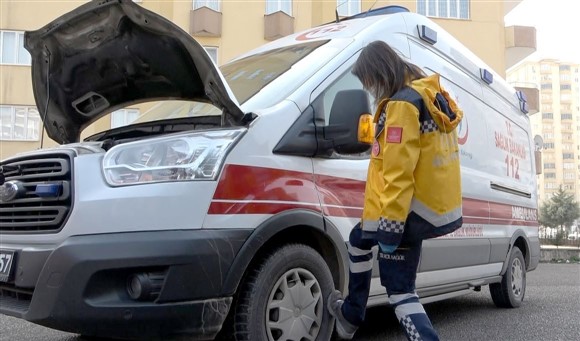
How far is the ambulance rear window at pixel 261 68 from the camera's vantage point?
12.0 ft

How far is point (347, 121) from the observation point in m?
3.33

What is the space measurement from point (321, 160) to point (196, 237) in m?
1.01

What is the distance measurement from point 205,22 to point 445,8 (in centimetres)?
921

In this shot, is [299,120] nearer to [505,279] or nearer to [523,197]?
[505,279]

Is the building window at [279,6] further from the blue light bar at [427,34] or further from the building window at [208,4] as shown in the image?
the blue light bar at [427,34]

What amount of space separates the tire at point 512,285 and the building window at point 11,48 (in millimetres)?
19016

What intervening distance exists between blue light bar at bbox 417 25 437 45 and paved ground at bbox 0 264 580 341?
2.44 metres

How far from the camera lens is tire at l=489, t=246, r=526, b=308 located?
21.5 feet

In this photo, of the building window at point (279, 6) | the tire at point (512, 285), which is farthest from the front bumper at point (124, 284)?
the building window at point (279, 6)

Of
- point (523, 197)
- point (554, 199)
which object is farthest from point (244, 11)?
point (554, 199)

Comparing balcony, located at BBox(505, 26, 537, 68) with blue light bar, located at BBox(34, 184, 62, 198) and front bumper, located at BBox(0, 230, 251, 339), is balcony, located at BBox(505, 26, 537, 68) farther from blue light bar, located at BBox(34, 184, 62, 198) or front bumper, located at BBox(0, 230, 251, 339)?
blue light bar, located at BBox(34, 184, 62, 198)

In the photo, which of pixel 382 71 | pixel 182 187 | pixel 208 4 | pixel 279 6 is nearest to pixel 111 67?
pixel 182 187

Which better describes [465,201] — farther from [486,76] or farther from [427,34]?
[486,76]

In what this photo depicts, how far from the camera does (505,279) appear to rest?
21.4 ft
